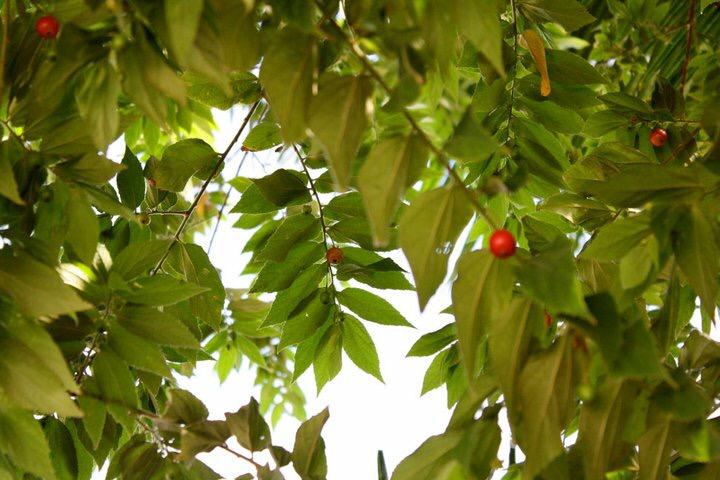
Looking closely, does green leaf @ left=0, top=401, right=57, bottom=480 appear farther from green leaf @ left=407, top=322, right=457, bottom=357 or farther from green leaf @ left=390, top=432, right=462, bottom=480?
green leaf @ left=407, top=322, right=457, bottom=357

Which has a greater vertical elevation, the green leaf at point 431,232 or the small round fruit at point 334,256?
the small round fruit at point 334,256

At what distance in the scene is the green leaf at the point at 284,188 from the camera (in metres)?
1.17

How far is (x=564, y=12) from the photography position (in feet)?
4.04

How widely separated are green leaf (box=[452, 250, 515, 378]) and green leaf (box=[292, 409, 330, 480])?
0.25 m

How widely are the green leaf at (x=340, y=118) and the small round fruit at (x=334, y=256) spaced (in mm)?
498

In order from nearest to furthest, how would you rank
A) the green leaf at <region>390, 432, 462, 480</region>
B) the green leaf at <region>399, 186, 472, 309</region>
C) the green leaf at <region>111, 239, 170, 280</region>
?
the green leaf at <region>399, 186, 472, 309</region> < the green leaf at <region>390, 432, 462, 480</region> < the green leaf at <region>111, 239, 170, 280</region>

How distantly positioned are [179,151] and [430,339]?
47cm

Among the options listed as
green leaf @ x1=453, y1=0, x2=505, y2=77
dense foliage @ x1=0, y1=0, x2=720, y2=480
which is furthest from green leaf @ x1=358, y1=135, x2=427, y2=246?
green leaf @ x1=453, y1=0, x2=505, y2=77

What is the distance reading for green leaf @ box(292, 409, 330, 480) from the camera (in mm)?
868

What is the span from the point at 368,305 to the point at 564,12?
1.73ft

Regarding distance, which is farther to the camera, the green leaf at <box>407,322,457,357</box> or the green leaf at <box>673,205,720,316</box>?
the green leaf at <box>407,322,457,357</box>

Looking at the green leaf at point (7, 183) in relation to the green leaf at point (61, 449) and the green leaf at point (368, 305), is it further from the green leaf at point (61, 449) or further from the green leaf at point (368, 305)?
the green leaf at point (368, 305)

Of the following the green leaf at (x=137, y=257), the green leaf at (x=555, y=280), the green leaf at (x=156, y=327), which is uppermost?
the green leaf at (x=137, y=257)

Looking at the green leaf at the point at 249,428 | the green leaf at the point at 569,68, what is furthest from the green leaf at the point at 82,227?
the green leaf at the point at 569,68
